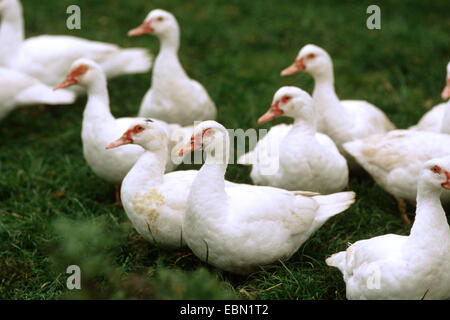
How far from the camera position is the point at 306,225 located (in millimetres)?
3580

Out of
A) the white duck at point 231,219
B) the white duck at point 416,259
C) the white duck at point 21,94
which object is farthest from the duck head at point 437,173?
the white duck at point 21,94

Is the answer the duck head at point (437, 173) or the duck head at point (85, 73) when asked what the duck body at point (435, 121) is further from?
the duck head at point (85, 73)

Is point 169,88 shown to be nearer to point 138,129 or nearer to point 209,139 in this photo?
point 138,129

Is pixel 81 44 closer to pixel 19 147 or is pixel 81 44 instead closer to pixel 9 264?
pixel 19 147

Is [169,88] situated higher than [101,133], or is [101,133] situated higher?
[169,88]

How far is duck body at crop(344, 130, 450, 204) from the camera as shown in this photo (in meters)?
4.10

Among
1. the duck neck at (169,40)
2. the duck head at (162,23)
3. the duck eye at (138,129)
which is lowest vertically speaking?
the duck eye at (138,129)

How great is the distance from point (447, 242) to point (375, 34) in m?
5.05

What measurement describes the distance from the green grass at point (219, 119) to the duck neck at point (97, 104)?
25.4 inches

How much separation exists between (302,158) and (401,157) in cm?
74

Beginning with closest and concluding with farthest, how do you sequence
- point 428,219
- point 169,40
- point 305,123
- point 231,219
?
point 428,219 < point 231,219 < point 305,123 < point 169,40

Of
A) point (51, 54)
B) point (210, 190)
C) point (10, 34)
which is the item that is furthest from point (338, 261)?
point (10, 34)

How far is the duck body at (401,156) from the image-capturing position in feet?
13.5

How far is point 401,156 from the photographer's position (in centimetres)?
419
